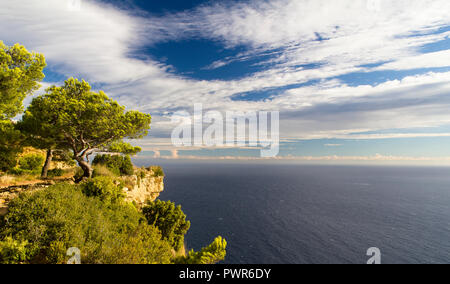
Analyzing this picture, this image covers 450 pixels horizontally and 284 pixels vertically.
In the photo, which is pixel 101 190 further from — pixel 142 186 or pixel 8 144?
pixel 8 144

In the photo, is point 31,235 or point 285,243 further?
point 285,243

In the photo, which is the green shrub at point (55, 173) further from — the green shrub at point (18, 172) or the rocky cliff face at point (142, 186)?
the rocky cliff face at point (142, 186)

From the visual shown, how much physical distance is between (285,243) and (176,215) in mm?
40752

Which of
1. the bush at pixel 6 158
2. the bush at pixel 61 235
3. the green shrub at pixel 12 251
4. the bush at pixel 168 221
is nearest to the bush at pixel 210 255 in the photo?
the bush at pixel 61 235

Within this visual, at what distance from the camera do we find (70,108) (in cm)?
1794

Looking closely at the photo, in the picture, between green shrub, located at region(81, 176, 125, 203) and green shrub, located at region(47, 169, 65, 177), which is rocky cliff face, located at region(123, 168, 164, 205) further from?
green shrub, located at region(47, 169, 65, 177)

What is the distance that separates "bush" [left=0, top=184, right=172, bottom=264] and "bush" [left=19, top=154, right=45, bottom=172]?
18.5m

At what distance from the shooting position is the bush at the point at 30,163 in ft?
82.4

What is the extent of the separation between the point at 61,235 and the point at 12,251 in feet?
5.64

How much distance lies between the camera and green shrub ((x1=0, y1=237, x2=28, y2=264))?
8.61m
